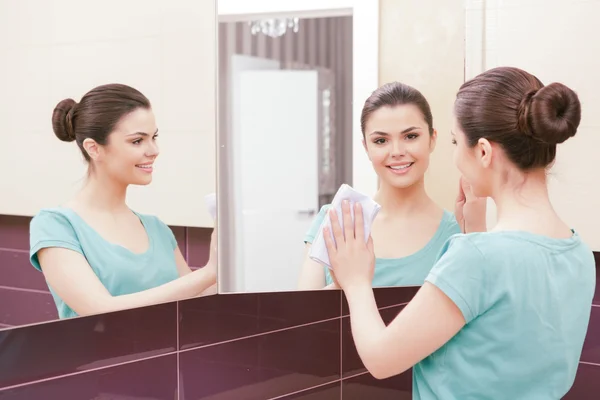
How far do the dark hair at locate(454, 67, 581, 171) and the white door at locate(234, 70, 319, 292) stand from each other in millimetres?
307

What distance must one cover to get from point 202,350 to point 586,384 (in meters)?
0.97

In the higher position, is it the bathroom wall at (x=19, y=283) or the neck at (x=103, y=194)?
the neck at (x=103, y=194)

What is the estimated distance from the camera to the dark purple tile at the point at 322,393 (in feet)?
5.75

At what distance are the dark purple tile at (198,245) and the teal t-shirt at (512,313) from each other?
0.45m

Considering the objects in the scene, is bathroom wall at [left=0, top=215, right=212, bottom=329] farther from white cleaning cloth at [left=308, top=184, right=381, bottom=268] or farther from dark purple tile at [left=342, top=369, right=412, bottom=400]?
dark purple tile at [left=342, top=369, right=412, bottom=400]

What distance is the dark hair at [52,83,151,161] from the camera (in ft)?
3.90

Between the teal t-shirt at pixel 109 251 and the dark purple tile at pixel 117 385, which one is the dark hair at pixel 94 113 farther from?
the dark purple tile at pixel 117 385

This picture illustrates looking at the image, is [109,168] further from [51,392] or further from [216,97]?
[51,392]

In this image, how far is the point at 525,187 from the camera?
113 centimetres

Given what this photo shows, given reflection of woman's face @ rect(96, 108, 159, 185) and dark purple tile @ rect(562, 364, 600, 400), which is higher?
reflection of woman's face @ rect(96, 108, 159, 185)

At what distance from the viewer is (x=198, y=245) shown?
1.34 meters

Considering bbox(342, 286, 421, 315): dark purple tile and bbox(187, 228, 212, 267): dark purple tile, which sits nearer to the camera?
bbox(187, 228, 212, 267): dark purple tile

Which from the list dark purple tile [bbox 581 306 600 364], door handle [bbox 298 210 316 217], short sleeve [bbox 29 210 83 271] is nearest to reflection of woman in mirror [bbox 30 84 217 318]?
short sleeve [bbox 29 210 83 271]

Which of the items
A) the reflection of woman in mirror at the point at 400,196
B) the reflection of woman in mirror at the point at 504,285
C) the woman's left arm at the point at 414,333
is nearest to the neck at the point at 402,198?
the reflection of woman in mirror at the point at 400,196
